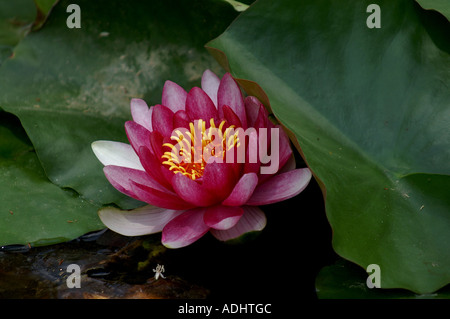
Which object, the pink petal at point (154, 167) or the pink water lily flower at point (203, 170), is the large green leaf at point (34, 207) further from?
the pink petal at point (154, 167)

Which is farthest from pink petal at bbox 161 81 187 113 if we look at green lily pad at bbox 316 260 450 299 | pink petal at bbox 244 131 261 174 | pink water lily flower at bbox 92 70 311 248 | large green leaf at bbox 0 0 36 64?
large green leaf at bbox 0 0 36 64

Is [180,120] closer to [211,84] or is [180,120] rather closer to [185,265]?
[211,84]

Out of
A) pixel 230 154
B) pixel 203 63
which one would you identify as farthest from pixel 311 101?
pixel 203 63

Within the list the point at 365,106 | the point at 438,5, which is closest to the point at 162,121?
the point at 365,106

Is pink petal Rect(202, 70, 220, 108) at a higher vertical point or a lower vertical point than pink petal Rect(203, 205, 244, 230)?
higher

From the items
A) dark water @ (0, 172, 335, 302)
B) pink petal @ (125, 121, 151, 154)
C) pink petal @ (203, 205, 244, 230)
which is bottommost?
dark water @ (0, 172, 335, 302)

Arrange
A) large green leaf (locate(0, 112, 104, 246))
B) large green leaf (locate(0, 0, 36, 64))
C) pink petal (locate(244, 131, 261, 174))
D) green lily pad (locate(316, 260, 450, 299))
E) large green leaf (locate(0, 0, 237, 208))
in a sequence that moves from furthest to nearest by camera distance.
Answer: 1. large green leaf (locate(0, 0, 36, 64))
2. large green leaf (locate(0, 0, 237, 208))
3. large green leaf (locate(0, 112, 104, 246))
4. pink petal (locate(244, 131, 261, 174))
5. green lily pad (locate(316, 260, 450, 299))

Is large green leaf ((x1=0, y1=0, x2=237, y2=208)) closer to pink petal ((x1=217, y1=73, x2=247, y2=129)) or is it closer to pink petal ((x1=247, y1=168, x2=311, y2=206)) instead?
pink petal ((x1=217, y1=73, x2=247, y2=129))

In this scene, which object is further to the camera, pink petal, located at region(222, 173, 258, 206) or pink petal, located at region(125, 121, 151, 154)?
pink petal, located at region(125, 121, 151, 154)
